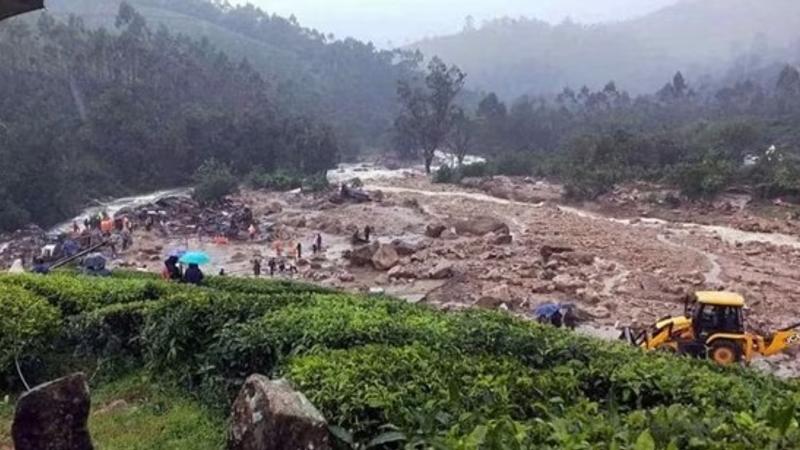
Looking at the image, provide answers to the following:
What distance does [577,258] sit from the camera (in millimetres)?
25047

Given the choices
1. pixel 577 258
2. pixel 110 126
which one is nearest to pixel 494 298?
pixel 577 258

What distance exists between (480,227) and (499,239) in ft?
7.00

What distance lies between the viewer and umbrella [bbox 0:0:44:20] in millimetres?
3999

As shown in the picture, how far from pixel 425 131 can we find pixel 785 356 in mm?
45896

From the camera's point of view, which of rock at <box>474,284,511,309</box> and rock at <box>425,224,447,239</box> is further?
rock at <box>425,224,447,239</box>

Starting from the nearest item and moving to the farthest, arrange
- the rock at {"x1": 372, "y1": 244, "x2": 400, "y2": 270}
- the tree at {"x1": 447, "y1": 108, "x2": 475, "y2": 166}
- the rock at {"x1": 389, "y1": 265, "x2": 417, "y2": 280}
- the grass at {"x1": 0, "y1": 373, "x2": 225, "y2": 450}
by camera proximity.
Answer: the grass at {"x1": 0, "y1": 373, "x2": 225, "y2": 450} → the rock at {"x1": 389, "y1": 265, "x2": 417, "y2": 280} → the rock at {"x1": 372, "y1": 244, "x2": 400, "y2": 270} → the tree at {"x1": 447, "y1": 108, "x2": 475, "y2": 166}

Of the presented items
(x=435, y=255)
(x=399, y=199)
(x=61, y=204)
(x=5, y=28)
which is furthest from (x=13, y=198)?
(x=5, y=28)

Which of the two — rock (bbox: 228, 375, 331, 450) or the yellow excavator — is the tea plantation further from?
the yellow excavator

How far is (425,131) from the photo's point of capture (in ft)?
196

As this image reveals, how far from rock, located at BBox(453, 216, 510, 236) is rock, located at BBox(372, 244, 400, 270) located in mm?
5246

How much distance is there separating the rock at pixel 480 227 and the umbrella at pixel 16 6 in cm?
2609

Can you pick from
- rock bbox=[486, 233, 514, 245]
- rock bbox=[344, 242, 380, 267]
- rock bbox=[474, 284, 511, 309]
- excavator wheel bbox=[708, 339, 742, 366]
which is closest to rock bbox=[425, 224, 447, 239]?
rock bbox=[486, 233, 514, 245]

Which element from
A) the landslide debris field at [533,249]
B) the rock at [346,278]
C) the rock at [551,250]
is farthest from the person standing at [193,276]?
the rock at [551,250]

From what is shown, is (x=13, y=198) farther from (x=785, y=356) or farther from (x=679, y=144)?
(x=679, y=144)
